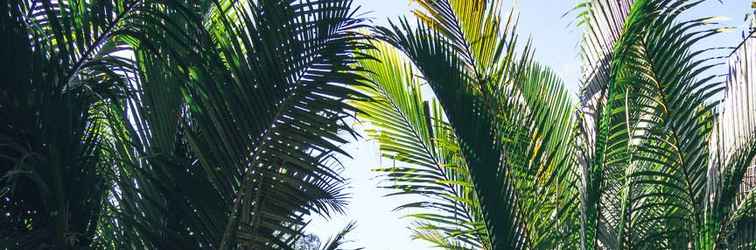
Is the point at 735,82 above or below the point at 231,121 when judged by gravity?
above

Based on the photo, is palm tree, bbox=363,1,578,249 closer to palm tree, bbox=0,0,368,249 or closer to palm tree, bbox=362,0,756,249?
palm tree, bbox=362,0,756,249

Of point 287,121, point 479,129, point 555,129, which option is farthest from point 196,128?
point 555,129

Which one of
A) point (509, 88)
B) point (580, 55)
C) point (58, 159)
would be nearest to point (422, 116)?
point (509, 88)

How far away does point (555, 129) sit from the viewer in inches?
145

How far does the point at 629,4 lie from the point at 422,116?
1.34 metres

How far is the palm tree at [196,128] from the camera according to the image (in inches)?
90.4

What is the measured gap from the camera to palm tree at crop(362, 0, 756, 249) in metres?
2.82

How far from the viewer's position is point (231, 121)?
249 cm

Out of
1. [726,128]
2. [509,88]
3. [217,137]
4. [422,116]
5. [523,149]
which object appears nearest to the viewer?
[217,137]

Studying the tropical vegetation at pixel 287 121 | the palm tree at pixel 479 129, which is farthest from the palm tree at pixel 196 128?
the palm tree at pixel 479 129

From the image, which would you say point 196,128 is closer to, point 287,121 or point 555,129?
point 287,121

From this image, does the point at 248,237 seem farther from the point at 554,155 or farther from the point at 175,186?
the point at 554,155

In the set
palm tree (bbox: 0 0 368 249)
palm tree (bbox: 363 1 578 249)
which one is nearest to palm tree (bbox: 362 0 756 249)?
palm tree (bbox: 363 1 578 249)

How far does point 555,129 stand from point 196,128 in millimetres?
1672
